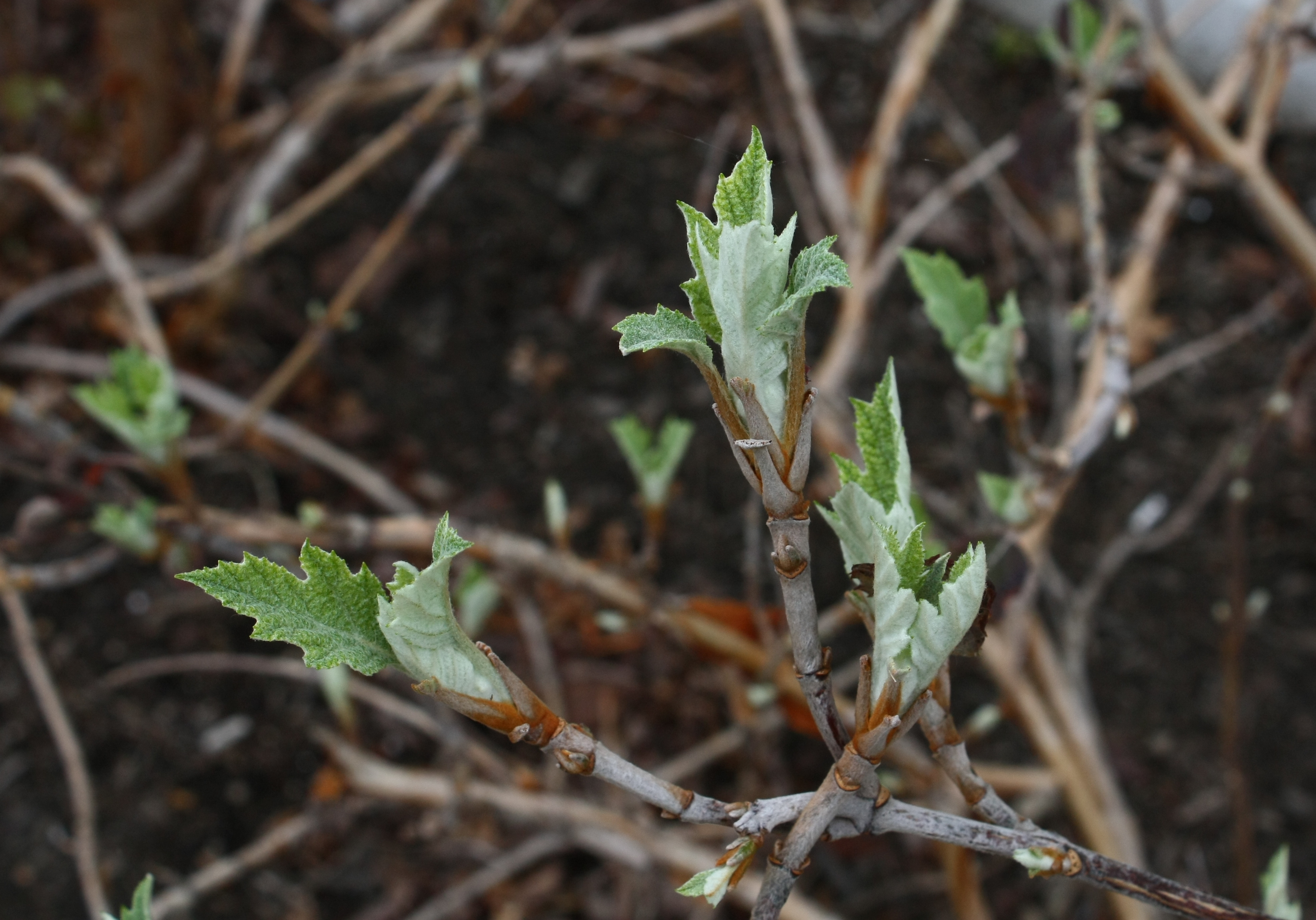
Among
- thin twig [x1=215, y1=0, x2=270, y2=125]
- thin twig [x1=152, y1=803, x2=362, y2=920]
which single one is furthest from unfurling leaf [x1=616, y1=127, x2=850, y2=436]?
thin twig [x1=215, y1=0, x2=270, y2=125]

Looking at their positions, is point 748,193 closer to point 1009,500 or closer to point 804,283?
point 804,283

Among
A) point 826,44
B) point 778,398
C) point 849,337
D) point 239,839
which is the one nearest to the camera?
point 778,398

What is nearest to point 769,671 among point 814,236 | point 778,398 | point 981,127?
point 778,398

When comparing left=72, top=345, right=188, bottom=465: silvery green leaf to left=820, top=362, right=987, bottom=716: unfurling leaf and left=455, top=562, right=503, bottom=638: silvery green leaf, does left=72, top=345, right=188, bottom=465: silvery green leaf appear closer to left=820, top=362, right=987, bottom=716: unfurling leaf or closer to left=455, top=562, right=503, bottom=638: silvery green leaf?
left=455, top=562, right=503, bottom=638: silvery green leaf

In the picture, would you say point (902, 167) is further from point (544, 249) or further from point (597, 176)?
point (544, 249)

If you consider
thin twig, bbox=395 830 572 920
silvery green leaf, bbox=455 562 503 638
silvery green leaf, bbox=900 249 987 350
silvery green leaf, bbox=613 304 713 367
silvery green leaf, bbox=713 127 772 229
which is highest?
silvery green leaf, bbox=713 127 772 229

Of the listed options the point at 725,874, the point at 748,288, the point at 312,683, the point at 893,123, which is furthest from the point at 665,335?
the point at 312,683
